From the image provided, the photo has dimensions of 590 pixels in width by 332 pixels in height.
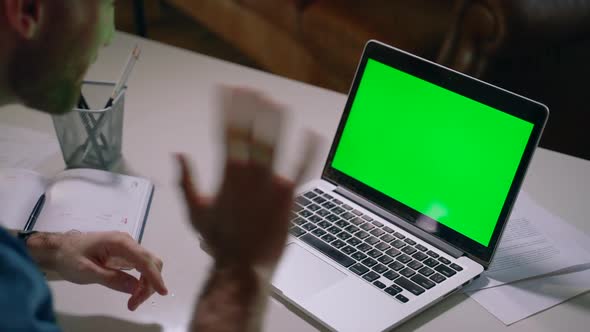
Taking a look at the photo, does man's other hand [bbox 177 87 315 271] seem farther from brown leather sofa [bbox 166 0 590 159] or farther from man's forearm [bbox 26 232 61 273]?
brown leather sofa [bbox 166 0 590 159]

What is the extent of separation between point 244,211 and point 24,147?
2.22 ft

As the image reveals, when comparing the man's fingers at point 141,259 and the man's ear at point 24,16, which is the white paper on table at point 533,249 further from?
the man's ear at point 24,16

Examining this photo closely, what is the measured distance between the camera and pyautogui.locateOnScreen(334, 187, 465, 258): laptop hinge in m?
0.90

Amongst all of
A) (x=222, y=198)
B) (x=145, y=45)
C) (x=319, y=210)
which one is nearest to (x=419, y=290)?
(x=319, y=210)

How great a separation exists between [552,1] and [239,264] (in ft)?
4.29

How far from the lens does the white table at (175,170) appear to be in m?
0.79

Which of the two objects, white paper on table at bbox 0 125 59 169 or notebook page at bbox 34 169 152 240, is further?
white paper on table at bbox 0 125 59 169

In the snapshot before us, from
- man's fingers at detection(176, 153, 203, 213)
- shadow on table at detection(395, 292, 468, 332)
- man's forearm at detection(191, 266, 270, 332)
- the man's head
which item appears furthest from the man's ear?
shadow on table at detection(395, 292, 468, 332)

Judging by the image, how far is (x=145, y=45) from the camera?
59.3 inches

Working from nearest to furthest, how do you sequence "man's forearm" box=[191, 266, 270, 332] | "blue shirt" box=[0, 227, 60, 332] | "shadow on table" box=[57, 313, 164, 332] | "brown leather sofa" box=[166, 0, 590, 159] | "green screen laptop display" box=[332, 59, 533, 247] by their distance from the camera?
"blue shirt" box=[0, 227, 60, 332], "man's forearm" box=[191, 266, 270, 332], "shadow on table" box=[57, 313, 164, 332], "green screen laptop display" box=[332, 59, 533, 247], "brown leather sofa" box=[166, 0, 590, 159]

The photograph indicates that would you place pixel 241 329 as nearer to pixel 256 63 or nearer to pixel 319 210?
pixel 319 210

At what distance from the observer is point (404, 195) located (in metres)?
0.96

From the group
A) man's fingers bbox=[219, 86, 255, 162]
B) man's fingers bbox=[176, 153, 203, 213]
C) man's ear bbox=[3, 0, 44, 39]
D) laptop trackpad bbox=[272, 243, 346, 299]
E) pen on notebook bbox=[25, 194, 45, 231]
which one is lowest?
pen on notebook bbox=[25, 194, 45, 231]

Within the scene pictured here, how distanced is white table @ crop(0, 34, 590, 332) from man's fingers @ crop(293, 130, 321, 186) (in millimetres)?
23
